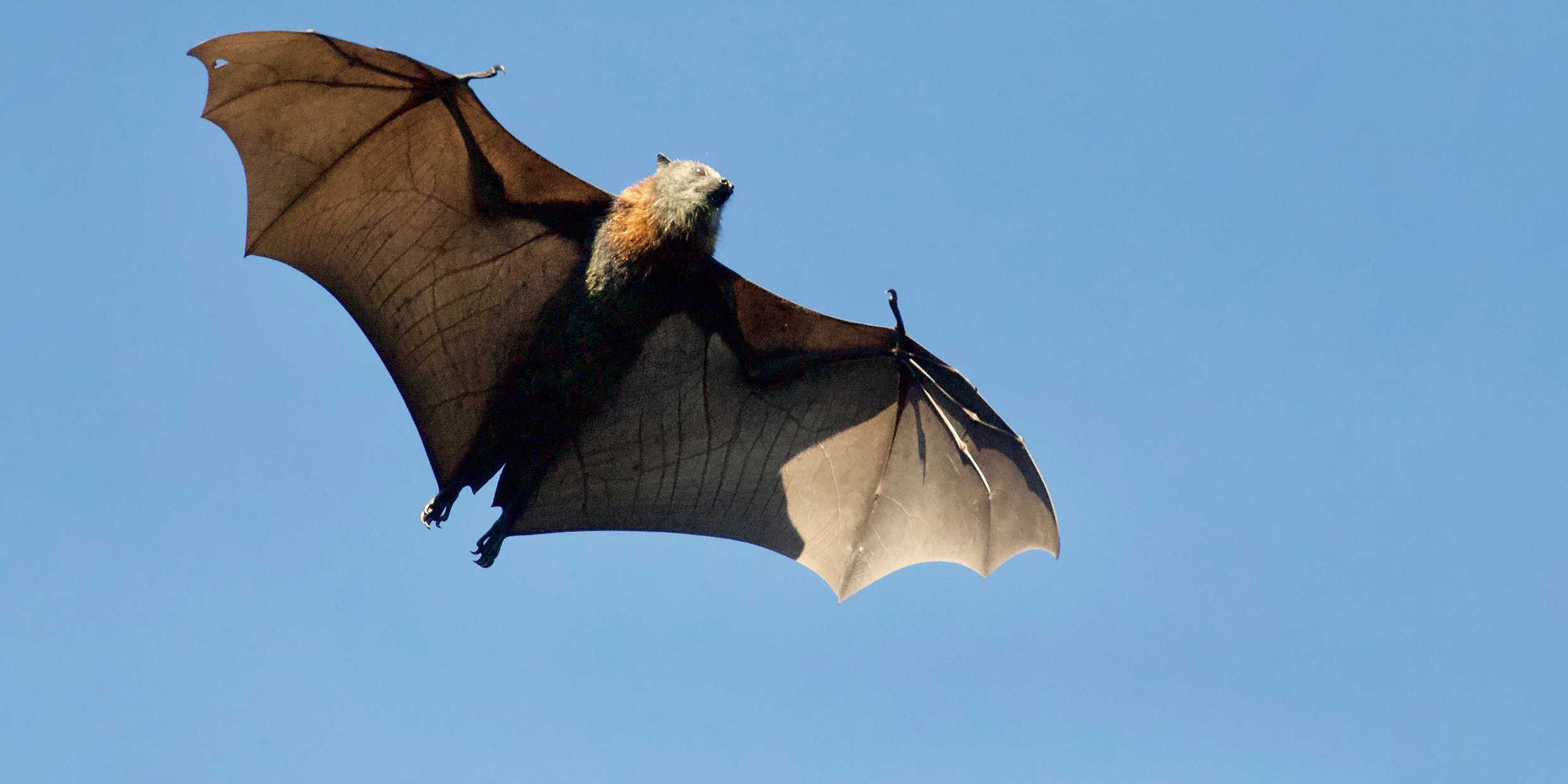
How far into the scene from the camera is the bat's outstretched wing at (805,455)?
11.4 meters

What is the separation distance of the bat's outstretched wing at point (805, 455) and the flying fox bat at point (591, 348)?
0.02 meters

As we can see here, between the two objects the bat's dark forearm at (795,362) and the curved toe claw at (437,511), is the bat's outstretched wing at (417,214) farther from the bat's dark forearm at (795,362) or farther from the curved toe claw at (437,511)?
the bat's dark forearm at (795,362)

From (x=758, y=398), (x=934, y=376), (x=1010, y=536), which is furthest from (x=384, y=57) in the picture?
(x=1010, y=536)

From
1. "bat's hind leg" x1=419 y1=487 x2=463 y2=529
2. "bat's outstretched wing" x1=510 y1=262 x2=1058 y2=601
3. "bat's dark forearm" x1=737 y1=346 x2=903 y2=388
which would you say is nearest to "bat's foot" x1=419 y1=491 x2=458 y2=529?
"bat's hind leg" x1=419 y1=487 x2=463 y2=529

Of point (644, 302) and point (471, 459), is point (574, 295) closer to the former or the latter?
point (644, 302)

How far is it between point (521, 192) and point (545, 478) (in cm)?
261

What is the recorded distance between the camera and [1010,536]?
11.6m

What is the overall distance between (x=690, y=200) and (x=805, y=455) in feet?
9.24

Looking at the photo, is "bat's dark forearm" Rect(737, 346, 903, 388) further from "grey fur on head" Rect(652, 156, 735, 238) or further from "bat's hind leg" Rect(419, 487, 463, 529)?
"bat's hind leg" Rect(419, 487, 463, 529)

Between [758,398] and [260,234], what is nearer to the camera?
[260,234]

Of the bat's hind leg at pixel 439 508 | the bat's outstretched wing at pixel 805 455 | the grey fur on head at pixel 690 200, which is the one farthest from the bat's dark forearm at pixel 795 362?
the bat's hind leg at pixel 439 508

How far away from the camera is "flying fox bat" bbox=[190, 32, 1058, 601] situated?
10414mm

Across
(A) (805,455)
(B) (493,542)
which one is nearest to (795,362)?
(A) (805,455)

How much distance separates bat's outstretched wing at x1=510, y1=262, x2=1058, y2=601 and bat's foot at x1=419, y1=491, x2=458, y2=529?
66 cm
